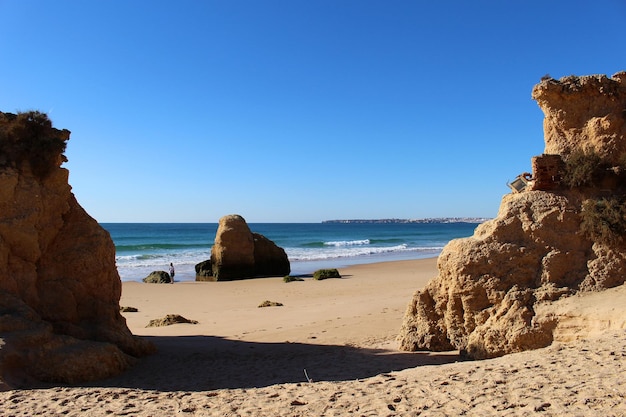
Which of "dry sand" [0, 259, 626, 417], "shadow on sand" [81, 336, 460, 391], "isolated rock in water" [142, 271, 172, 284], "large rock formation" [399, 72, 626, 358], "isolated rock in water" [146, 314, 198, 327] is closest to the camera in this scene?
"dry sand" [0, 259, 626, 417]

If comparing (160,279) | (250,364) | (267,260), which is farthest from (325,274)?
(250,364)

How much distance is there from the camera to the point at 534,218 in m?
8.79

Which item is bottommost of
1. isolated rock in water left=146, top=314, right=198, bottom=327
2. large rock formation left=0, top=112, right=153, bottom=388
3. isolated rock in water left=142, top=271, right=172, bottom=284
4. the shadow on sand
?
isolated rock in water left=142, top=271, right=172, bottom=284

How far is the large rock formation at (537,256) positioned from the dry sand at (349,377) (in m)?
0.36

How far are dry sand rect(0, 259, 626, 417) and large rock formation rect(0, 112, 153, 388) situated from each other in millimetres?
647

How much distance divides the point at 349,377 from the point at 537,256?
365 cm

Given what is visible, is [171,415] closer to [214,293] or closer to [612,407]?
[612,407]

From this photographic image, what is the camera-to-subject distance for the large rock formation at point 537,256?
8.16 meters

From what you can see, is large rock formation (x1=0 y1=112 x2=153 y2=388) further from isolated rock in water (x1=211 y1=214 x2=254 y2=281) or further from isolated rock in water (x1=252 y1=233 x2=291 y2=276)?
isolated rock in water (x1=252 y1=233 x2=291 y2=276)

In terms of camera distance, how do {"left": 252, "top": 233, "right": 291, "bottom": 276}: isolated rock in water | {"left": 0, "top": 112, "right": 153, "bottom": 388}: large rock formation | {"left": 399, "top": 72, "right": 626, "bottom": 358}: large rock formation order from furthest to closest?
1. {"left": 252, "top": 233, "right": 291, "bottom": 276}: isolated rock in water
2. {"left": 399, "top": 72, "right": 626, "bottom": 358}: large rock formation
3. {"left": 0, "top": 112, "right": 153, "bottom": 388}: large rock formation

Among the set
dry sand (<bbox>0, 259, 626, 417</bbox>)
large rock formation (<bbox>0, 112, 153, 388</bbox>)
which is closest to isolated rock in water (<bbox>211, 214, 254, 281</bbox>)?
dry sand (<bbox>0, 259, 626, 417</bbox>)

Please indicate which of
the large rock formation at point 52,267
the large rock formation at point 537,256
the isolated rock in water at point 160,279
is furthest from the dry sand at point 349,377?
the isolated rock in water at point 160,279

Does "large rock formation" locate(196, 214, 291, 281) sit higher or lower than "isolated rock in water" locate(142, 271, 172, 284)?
higher

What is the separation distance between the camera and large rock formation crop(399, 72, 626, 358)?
8.16 metres
